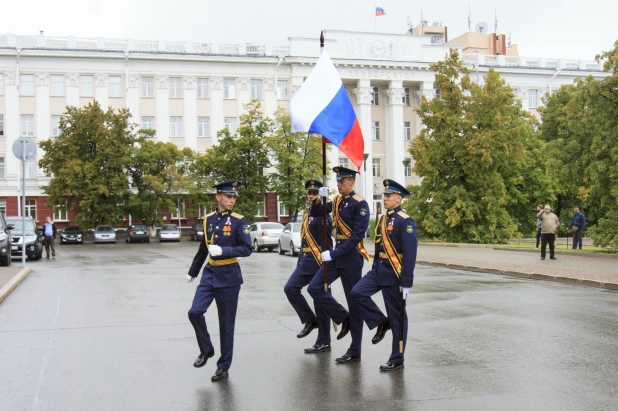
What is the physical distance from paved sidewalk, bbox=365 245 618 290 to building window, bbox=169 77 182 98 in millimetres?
→ 42774

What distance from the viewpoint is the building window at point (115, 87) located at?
2486 inches

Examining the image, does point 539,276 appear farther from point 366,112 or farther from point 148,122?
point 366,112

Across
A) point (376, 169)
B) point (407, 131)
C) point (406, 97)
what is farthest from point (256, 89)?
point (407, 131)

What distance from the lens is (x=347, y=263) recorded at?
8.09 metres

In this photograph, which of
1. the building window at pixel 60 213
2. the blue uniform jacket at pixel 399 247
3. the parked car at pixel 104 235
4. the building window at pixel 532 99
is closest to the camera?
the blue uniform jacket at pixel 399 247

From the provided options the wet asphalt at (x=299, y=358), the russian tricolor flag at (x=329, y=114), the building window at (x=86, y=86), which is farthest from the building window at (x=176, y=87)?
the russian tricolor flag at (x=329, y=114)

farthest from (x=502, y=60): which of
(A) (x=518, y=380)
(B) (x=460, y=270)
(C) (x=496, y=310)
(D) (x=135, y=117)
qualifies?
(A) (x=518, y=380)

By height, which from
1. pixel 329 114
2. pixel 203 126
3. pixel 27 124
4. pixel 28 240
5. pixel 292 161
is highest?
pixel 203 126

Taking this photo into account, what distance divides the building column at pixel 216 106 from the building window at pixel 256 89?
2.96 metres

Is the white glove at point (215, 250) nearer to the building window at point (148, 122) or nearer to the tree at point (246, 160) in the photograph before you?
the tree at point (246, 160)

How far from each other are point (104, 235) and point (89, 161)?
686 cm

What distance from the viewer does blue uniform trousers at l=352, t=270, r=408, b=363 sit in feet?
24.7

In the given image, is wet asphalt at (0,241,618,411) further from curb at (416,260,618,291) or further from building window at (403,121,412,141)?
building window at (403,121,412,141)

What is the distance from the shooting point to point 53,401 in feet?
20.8
